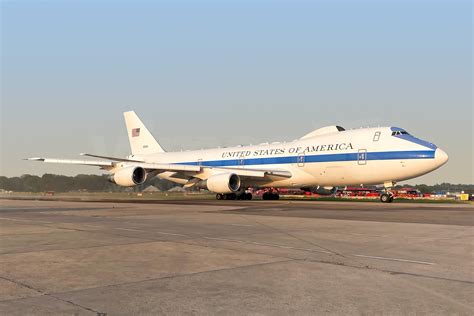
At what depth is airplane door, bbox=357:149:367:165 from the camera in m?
31.4

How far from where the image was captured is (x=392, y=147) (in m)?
30.4

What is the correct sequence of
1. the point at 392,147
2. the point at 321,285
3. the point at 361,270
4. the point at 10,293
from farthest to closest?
1. the point at 392,147
2. the point at 361,270
3. the point at 321,285
4. the point at 10,293

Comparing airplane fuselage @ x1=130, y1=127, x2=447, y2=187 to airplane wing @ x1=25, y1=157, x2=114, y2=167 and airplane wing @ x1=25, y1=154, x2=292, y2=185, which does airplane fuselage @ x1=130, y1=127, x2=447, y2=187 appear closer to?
airplane wing @ x1=25, y1=154, x2=292, y2=185

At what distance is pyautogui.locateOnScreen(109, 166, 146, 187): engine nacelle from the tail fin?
17479 millimetres

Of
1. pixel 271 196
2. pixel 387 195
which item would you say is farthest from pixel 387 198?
pixel 271 196

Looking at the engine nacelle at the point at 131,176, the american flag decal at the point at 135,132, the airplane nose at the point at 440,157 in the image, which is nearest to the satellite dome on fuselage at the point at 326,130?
the airplane nose at the point at 440,157

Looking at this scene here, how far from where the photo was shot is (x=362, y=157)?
103 ft

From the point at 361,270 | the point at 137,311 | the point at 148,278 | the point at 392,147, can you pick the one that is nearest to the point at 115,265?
the point at 148,278

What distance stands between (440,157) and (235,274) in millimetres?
26108

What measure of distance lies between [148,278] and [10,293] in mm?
1675

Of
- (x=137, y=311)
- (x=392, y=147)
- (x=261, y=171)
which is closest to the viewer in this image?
(x=137, y=311)

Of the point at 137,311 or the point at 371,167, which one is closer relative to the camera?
the point at 137,311

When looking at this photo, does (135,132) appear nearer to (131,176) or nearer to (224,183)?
(131,176)

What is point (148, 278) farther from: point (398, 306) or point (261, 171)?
point (261, 171)
